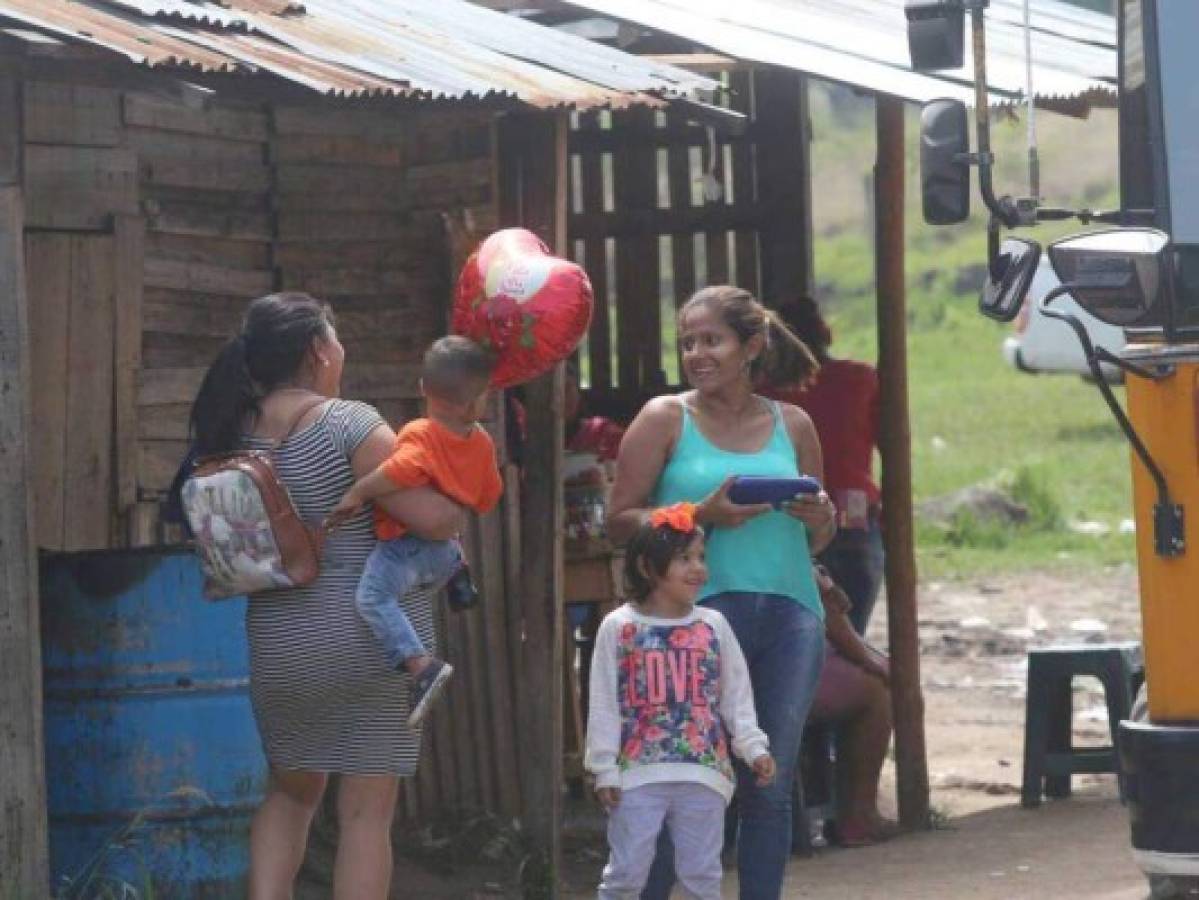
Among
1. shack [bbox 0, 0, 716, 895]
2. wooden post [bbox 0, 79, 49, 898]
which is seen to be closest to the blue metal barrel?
shack [bbox 0, 0, 716, 895]

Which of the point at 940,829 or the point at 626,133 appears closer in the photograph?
the point at 940,829

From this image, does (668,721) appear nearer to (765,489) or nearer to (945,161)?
(765,489)

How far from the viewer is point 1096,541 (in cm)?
1895

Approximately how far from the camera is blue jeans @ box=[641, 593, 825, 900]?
654 centimetres

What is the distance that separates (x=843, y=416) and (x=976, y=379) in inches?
839

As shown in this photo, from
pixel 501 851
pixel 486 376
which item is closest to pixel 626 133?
pixel 501 851

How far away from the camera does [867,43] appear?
9914 mm

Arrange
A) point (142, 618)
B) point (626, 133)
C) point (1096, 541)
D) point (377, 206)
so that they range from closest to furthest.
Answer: point (142, 618) → point (377, 206) → point (626, 133) → point (1096, 541)

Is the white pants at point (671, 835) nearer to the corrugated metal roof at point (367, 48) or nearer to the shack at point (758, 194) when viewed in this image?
the corrugated metal roof at point (367, 48)

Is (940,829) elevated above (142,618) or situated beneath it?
situated beneath

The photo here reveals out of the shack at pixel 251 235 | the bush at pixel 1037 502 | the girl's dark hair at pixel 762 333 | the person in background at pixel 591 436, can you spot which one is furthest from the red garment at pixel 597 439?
the bush at pixel 1037 502

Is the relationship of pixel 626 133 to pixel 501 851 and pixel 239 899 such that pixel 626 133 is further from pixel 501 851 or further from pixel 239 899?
pixel 239 899

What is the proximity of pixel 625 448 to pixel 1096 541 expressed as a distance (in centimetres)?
1270

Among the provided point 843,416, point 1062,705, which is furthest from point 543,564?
point 1062,705
